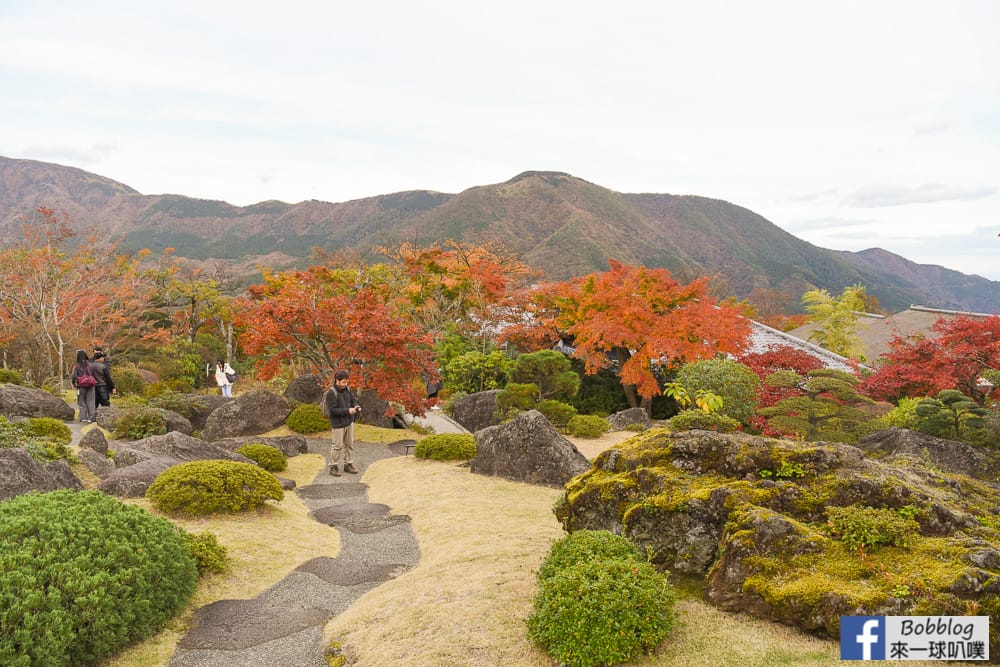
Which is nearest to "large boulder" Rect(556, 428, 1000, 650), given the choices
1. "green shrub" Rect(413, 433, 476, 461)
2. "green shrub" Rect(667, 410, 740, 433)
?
"green shrub" Rect(667, 410, 740, 433)

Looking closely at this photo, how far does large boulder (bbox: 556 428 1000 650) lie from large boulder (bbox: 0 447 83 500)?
21.5 ft

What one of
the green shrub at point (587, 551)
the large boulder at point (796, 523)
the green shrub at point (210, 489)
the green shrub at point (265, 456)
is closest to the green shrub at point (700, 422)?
the large boulder at point (796, 523)

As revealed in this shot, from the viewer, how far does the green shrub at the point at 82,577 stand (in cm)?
446

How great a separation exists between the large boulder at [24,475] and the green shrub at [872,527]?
29.2ft

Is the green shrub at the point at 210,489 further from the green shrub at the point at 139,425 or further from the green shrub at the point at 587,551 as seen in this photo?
the green shrub at the point at 139,425

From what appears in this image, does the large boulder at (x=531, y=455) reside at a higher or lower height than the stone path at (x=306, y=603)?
higher

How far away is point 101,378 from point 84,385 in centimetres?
57

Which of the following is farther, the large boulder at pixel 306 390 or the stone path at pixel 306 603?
the large boulder at pixel 306 390

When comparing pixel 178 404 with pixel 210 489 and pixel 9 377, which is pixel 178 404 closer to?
pixel 9 377

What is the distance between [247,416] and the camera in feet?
53.5

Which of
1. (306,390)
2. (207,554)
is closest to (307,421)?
(306,390)

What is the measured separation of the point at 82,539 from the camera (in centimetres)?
523

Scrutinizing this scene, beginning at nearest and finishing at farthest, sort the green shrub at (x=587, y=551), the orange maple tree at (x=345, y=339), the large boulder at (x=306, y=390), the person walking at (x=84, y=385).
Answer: the green shrub at (x=587, y=551), the person walking at (x=84, y=385), the orange maple tree at (x=345, y=339), the large boulder at (x=306, y=390)

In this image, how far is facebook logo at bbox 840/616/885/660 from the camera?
158 inches
